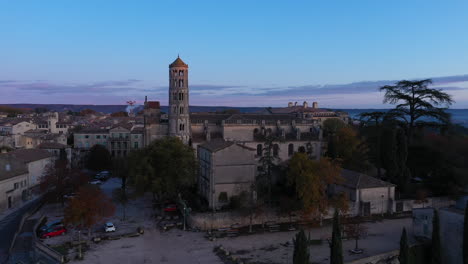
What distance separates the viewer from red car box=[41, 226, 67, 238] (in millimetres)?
36094

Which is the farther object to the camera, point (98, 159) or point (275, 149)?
point (98, 159)

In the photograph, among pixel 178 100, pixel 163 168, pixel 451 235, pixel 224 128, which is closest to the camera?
pixel 451 235

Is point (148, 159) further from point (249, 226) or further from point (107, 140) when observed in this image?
point (107, 140)

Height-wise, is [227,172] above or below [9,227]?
above

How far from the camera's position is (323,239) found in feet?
117

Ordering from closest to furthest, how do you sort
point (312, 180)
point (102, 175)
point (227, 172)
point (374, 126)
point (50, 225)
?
point (50, 225), point (312, 180), point (227, 172), point (374, 126), point (102, 175)

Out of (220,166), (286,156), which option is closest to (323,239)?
(220,166)

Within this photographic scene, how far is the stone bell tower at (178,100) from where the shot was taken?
2215 inches

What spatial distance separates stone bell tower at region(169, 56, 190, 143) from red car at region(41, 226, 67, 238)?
2291cm

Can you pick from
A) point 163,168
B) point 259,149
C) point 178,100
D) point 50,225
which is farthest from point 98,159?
point 259,149

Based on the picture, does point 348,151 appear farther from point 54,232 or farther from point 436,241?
point 54,232

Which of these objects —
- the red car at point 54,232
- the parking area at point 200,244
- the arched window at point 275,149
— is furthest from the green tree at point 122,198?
the arched window at point 275,149

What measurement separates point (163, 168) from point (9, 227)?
1805cm

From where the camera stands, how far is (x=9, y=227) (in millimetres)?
40125
